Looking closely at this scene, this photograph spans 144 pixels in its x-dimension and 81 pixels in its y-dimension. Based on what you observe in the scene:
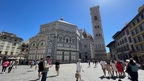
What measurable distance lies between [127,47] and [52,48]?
85.1ft

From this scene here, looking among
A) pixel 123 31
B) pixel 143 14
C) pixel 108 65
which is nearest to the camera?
pixel 108 65

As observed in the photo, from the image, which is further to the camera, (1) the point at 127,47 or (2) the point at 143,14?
(1) the point at 127,47

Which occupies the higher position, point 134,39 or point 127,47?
point 134,39

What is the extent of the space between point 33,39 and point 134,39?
3479 cm

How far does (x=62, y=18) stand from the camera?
45594mm

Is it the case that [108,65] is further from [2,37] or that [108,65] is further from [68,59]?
[2,37]

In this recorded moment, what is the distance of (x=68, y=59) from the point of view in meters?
34.7

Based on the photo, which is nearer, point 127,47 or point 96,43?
point 127,47

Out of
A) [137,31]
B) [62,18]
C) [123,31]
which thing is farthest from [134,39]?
[62,18]

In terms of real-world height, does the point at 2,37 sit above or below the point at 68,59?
above

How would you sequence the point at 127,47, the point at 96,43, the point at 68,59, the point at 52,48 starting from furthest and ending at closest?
1. the point at 96,43
2. the point at 68,59
3. the point at 52,48
4. the point at 127,47

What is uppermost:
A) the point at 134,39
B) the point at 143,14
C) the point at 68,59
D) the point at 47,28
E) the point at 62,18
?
the point at 62,18

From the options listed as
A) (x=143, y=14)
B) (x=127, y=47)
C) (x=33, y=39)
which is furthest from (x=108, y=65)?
→ (x=33, y=39)

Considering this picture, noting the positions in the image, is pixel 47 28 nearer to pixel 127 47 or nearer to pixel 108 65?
pixel 127 47
